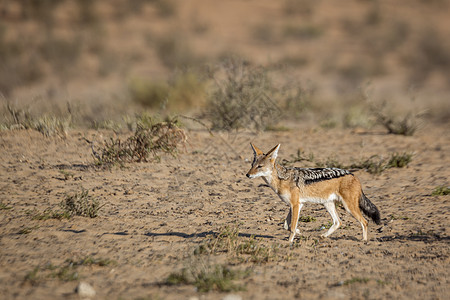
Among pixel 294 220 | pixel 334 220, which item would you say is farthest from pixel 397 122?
pixel 294 220

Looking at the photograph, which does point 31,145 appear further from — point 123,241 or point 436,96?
point 436,96

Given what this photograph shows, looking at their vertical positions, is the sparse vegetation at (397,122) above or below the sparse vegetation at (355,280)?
above

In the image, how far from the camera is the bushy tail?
20.2ft

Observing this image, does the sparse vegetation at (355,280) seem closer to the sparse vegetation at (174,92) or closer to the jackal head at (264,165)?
the jackal head at (264,165)

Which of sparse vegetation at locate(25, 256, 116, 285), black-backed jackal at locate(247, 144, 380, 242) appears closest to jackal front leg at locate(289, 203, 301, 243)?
black-backed jackal at locate(247, 144, 380, 242)

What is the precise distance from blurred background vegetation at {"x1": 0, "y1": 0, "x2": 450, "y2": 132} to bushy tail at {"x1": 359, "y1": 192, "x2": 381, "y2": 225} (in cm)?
581

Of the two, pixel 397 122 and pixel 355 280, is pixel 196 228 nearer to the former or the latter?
pixel 355 280

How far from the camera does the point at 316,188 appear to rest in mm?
6152

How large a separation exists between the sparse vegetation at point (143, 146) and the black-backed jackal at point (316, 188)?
112 inches

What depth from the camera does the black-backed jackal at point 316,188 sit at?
20.1 ft

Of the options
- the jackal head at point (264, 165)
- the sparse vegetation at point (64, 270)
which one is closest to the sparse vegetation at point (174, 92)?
the jackal head at point (264, 165)

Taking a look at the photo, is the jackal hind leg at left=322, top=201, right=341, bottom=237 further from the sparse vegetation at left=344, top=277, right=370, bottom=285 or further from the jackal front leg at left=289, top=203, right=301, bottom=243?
the sparse vegetation at left=344, top=277, right=370, bottom=285

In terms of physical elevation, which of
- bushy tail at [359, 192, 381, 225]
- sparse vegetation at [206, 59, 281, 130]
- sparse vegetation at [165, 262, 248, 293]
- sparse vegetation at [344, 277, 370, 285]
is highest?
sparse vegetation at [206, 59, 281, 130]

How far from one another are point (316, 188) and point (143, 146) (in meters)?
3.91
